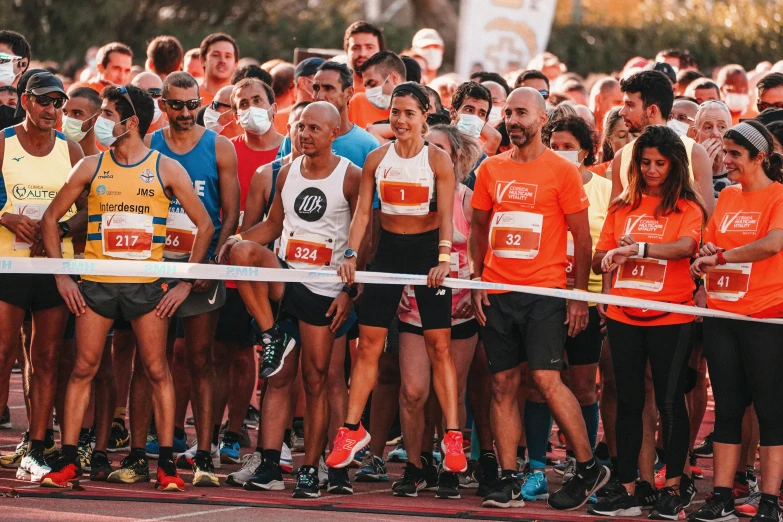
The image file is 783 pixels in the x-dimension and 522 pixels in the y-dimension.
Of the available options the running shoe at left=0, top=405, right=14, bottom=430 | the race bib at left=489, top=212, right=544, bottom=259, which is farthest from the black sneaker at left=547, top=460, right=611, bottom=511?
the running shoe at left=0, top=405, right=14, bottom=430

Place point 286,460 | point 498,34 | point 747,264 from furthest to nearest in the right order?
point 498,34 → point 286,460 → point 747,264

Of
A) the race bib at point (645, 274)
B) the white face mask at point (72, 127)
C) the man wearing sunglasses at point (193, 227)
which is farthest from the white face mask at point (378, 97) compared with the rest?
the race bib at point (645, 274)

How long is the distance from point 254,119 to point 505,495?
3.17 meters

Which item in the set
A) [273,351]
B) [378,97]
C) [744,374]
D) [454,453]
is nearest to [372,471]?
[454,453]

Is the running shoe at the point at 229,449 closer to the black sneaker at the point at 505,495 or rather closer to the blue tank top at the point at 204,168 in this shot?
the blue tank top at the point at 204,168

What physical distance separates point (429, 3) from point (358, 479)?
78.3ft

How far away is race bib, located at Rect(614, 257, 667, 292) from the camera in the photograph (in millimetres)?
7961

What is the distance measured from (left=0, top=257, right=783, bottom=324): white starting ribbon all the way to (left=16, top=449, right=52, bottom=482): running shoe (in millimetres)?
1145

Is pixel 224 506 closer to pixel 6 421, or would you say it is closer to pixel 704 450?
pixel 6 421

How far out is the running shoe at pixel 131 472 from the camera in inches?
330

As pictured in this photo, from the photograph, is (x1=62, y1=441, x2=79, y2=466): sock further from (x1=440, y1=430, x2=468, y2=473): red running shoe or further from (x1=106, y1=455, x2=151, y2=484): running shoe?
(x1=440, y1=430, x2=468, y2=473): red running shoe

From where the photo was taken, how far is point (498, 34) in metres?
16.7

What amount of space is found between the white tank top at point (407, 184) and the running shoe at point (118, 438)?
9.56 feet

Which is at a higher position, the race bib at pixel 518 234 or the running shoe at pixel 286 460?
the race bib at pixel 518 234
